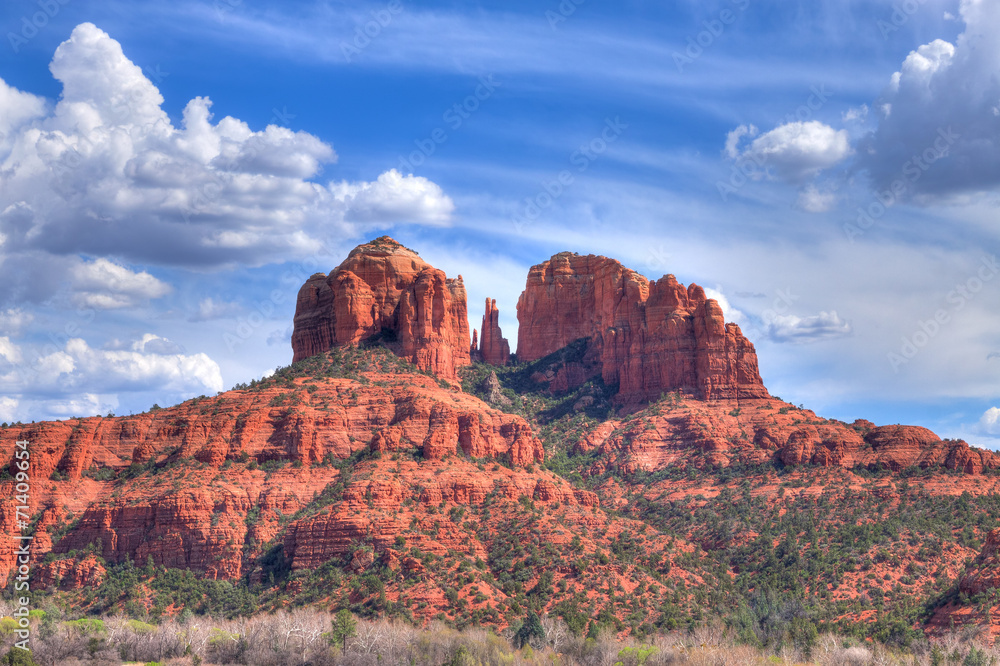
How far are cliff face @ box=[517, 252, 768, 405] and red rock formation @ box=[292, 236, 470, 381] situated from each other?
32102mm

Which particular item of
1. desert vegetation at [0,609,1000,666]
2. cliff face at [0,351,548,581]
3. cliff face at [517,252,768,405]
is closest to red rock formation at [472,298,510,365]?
cliff face at [517,252,768,405]

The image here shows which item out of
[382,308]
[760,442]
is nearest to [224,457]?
[382,308]

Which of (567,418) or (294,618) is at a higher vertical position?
(567,418)

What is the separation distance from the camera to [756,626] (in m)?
98.4

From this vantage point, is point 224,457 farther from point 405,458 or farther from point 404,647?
point 404,647

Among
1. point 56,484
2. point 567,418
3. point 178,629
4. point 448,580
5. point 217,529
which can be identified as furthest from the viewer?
point 567,418

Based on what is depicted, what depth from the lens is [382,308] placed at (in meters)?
143

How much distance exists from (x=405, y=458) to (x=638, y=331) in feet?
199

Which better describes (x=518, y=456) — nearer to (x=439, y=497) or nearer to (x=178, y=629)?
(x=439, y=497)

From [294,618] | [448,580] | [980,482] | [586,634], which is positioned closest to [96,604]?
[294,618]

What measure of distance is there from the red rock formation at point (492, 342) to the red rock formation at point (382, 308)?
3901 cm

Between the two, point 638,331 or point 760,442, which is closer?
point 760,442

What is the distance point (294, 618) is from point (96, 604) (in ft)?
72.2

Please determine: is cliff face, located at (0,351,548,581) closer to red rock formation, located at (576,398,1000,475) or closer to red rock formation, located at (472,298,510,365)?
red rock formation, located at (576,398,1000,475)
